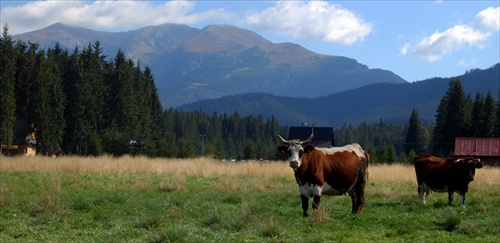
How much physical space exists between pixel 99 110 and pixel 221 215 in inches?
2051

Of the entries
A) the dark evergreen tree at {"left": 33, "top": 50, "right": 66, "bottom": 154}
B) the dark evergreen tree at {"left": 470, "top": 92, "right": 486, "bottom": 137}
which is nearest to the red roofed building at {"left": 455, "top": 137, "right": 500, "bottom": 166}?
the dark evergreen tree at {"left": 470, "top": 92, "right": 486, "bottom": 137}

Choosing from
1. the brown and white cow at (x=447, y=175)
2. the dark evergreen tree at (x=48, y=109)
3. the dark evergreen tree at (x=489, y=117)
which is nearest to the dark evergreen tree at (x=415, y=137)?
the dark evergreen tree at (x=489, y=117)

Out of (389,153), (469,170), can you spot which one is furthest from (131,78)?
(469,170)

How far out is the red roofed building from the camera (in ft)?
189

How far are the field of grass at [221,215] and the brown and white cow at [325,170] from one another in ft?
1.76

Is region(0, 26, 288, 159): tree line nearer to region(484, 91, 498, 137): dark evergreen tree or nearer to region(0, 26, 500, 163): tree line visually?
region(0, 26, 500, 163): tree line

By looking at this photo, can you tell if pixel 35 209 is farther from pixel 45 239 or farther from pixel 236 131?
pixel 236 131

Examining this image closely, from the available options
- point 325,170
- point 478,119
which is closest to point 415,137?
point 478,119

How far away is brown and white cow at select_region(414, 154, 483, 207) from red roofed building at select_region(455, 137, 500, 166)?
4068cm

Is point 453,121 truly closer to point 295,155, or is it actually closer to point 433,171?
point 433,171

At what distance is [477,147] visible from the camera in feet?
191

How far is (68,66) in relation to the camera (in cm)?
6438

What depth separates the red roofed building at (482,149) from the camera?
2266 inches

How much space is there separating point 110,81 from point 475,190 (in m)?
51.7
